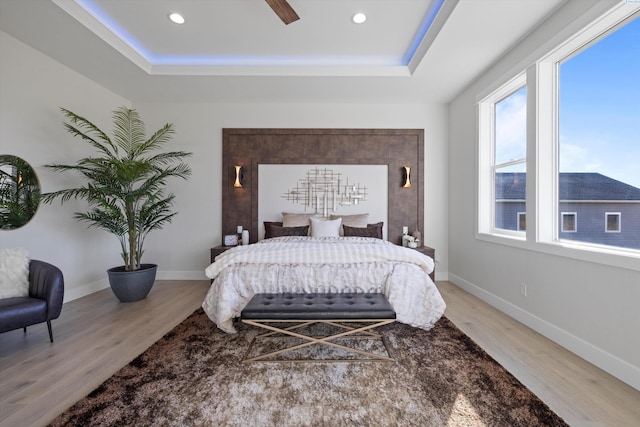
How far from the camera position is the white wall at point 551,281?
6.22ft

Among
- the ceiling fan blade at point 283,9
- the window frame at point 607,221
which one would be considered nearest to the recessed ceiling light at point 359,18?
the ceiling fan blade at point 283,9

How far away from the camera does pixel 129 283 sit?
3412 millimetres

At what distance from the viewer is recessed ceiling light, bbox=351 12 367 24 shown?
2.75 meters

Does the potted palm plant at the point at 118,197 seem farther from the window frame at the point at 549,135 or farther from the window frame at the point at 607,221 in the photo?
the window frame at the point at 607,221

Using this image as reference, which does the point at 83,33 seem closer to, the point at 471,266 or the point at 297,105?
the point at 297,105

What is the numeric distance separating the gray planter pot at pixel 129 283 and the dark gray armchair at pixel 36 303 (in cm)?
92

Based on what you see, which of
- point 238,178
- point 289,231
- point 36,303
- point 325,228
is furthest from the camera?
point 238,178

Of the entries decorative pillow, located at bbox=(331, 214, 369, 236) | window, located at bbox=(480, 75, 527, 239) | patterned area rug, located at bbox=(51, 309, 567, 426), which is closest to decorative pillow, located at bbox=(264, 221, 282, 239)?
decorative pillow, located at bbox=(331, 214, 369, 236)

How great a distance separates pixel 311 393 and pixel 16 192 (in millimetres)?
3677

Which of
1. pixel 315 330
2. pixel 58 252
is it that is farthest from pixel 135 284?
pixel 315 330

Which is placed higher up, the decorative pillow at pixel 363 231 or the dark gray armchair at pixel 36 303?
the decorative pillow at pixel 363 231

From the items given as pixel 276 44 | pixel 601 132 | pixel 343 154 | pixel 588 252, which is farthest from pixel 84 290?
pixel 601 132

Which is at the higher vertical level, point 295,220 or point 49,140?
point 49,140

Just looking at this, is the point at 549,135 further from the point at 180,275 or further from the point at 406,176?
the point at 180,275
